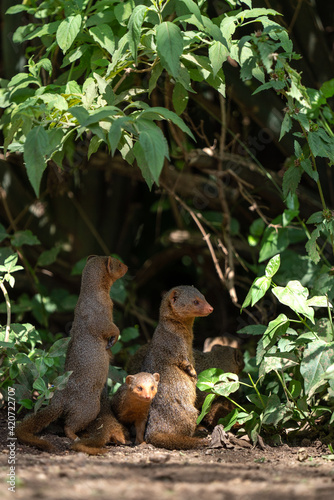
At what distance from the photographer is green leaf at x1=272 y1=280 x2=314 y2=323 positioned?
3.66 m

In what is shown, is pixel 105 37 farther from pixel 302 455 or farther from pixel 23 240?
pixel 302 455

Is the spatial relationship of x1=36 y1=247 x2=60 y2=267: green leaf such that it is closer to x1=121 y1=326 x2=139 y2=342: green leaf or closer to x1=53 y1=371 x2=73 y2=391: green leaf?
x1=121 y1=326 x2=139 y2=342: green leaf

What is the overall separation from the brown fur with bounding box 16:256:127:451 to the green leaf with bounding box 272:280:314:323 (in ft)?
3.49

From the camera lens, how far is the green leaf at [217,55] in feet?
11.3

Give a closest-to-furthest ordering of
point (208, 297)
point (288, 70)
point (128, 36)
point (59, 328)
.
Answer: point (128, 36) → point (288, 70) → point (59, 328) → point (208, 297)

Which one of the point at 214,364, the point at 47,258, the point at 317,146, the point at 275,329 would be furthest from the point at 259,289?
the point at 47,258

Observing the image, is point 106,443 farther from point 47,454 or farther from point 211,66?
point 211,66

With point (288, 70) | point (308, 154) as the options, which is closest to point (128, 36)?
point (288, 70)

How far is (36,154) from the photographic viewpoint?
3027mm

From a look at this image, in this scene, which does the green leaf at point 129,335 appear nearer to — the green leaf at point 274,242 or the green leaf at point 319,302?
the green leaf at point 274,242

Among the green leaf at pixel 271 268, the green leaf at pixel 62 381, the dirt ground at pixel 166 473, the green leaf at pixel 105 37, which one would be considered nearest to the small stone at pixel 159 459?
the dirt ground at pixel 166 473

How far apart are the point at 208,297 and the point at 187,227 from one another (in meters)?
0.81

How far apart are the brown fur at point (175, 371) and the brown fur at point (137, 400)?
0.20ft

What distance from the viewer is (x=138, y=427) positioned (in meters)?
3.98
